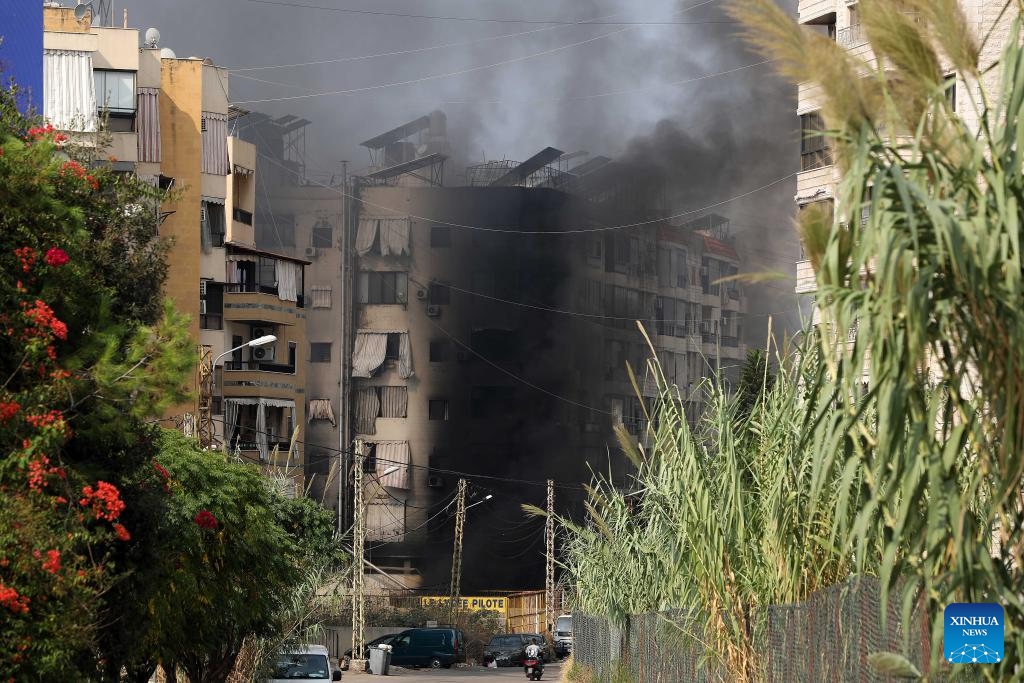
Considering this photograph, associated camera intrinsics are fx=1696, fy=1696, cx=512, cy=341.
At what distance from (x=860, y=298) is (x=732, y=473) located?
6.36 metres

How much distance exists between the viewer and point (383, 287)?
3979 inches

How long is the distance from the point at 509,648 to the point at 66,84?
28.4 meters

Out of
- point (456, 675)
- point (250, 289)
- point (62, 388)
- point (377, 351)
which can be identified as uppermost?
point (250, 289)

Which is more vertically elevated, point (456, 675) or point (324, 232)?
point (324, 232)

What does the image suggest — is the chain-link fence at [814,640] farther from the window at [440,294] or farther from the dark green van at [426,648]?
the window at [440,294]

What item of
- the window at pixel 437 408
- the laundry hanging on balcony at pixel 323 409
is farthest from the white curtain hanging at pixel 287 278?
the window at pixel 437 408

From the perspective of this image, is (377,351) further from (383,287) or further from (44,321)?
(44,321)

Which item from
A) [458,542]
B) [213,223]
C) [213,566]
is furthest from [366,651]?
[213,566]

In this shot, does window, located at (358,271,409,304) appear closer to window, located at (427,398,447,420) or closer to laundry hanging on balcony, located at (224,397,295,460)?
window, located at (427,398,447,420)

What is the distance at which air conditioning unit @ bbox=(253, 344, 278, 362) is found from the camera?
220 ft

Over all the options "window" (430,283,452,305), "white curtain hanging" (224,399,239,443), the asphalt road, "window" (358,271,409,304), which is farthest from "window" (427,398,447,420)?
"white curtain hanging" (224,399,239,443)

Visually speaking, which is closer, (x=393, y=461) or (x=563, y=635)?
(x=563, y=635)

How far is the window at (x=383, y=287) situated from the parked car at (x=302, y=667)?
220 feet

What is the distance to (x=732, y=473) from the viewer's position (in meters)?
12.2
